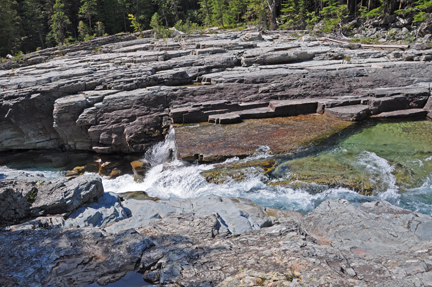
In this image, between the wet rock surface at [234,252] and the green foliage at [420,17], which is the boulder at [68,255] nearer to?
the wet rock surface at [234,252]

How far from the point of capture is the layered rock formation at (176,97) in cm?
938

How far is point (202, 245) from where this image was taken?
11.1 ft

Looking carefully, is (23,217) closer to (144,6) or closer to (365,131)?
(365,131)

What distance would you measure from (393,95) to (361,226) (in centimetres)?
780

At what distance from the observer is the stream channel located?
606 centimetres

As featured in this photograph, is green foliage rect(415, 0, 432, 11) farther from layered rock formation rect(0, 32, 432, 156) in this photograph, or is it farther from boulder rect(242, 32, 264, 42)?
boulder rect(242, 32, 264, 42)

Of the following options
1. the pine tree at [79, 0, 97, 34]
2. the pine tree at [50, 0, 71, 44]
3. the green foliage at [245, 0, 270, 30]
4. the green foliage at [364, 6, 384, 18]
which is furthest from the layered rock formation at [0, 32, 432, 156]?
the pine tree at [79, 0, 97, 34]

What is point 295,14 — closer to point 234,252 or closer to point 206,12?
point 206,12

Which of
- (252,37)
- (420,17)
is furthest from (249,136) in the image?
(420,17)

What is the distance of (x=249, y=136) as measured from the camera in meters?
8.22

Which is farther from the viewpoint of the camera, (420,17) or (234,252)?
(420,17)

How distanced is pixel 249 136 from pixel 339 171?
2.75 meters

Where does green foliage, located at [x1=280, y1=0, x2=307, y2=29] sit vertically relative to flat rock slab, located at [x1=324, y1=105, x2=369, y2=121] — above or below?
above

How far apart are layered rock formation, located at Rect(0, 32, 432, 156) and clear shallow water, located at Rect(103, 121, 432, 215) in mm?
1427
